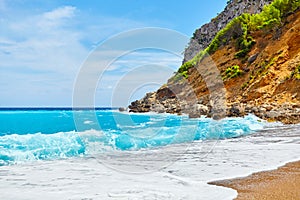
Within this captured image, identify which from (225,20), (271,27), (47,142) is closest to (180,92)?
(271,27)

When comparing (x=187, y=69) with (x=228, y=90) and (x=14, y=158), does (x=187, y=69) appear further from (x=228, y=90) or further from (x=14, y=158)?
(x=14, y=158)

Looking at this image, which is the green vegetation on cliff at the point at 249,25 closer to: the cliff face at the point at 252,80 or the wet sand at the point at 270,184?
the cliff face at the point at 252,80

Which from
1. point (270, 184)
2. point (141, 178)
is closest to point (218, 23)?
point (141, 178)

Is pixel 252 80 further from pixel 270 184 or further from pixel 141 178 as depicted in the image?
pixel 270 184

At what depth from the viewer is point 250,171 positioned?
7559 millimetres

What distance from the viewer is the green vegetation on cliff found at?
3800cm

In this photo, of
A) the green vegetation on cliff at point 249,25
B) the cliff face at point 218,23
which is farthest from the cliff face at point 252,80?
the cliff face at point 218,23

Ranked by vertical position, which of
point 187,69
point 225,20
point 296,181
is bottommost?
point 296,181

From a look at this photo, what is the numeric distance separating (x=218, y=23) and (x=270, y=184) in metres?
65.1

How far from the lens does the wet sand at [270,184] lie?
17.5 ft

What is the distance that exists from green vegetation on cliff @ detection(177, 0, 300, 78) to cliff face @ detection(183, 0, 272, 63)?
30.3 feet

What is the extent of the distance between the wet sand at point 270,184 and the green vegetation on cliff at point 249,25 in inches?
1351

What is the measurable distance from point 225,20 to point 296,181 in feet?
209

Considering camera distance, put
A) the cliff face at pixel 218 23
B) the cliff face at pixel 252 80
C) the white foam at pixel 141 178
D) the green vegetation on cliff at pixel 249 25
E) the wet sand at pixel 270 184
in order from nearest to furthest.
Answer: the wet sand at pixel 270 184 → the white foam at pixel 141 178 → the cliff face at pixel 252 80 → the green vegetation on cliff at pixel 249 25 → the cliff face at pixel 218 23
